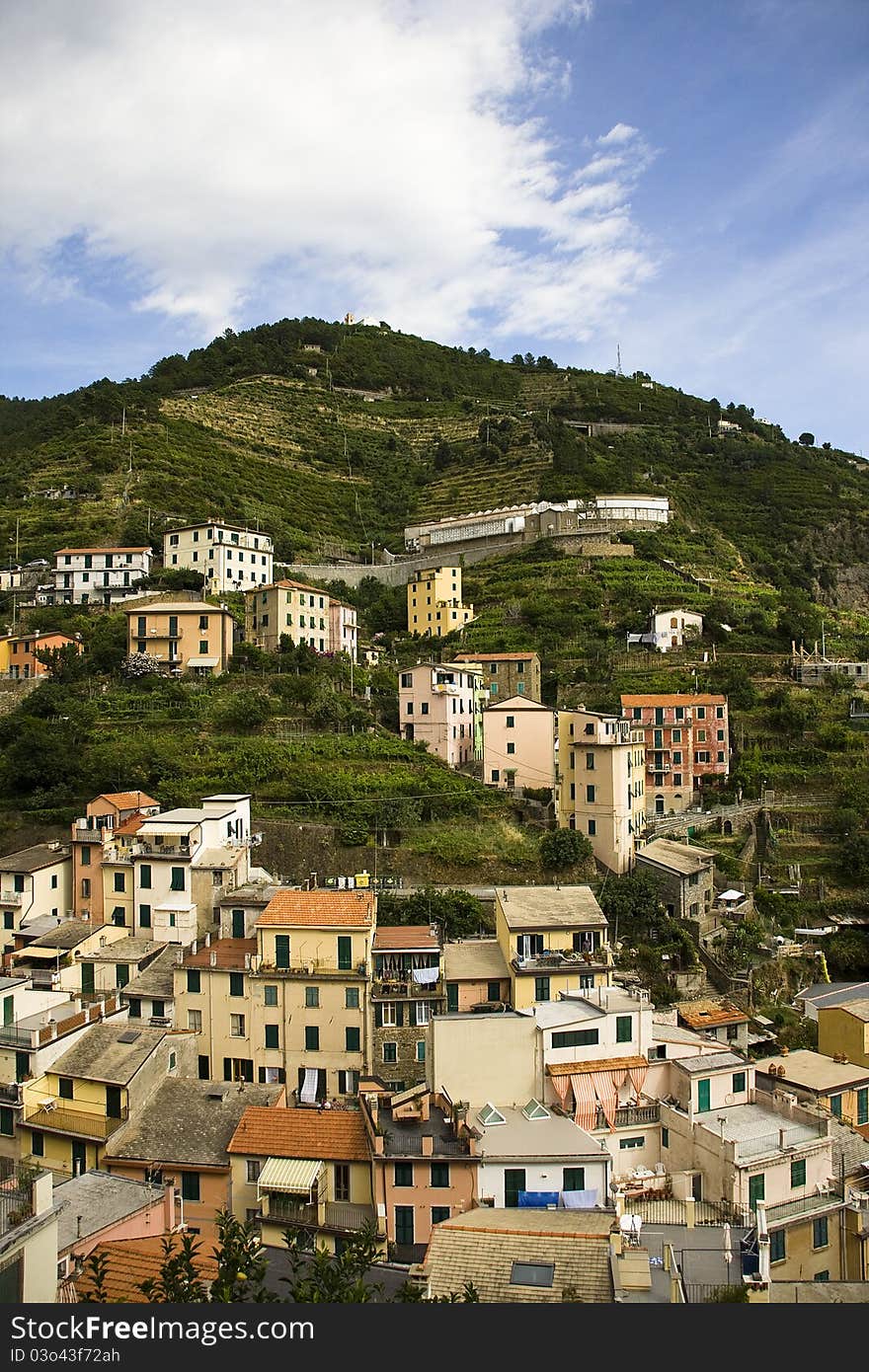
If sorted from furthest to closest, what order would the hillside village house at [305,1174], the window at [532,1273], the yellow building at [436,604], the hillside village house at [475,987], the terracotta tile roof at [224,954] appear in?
the yellow building at [436,604] → the terracotta tile roof at [224,954] → the hillside village house at [475,987] → the hillside village house at [305,1174] → the window at [532,1273]

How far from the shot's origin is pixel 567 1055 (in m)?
19.0

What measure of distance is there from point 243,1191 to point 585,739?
61.8ft

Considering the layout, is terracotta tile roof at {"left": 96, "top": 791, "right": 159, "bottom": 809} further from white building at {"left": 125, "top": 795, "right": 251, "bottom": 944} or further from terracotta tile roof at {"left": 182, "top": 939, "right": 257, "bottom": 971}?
terracotta tile roof at {"left": 182, "top": 939, "right": 257, "bottom": 971}

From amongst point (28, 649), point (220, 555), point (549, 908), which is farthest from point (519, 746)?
point (28, 649)

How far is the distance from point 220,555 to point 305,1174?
113 feet

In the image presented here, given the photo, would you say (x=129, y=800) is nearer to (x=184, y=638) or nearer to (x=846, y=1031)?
(x=184, y=638)

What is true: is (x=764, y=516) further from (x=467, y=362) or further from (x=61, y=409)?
(x=467, y=362)

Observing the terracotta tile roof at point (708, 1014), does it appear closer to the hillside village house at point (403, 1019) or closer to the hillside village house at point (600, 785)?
the hillside village house at point (403, 1019)

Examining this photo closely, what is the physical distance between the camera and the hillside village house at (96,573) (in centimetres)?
4691

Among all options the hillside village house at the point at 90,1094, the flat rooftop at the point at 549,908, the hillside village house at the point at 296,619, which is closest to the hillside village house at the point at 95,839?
the hillside village house at the point at 90,1094

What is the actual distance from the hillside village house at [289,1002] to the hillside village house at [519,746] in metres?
13.6

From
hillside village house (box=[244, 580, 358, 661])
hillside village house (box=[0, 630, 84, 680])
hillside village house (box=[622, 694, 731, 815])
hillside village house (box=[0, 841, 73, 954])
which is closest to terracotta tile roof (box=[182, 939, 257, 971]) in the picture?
hillside village house (box=[0, 841, 73, 954])

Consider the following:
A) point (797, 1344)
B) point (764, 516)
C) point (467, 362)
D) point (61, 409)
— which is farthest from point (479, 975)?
point (467, 362)

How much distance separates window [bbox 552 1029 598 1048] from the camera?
19.0 m
